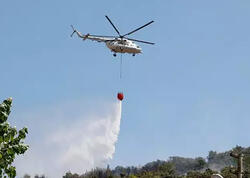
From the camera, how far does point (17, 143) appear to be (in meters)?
25.0

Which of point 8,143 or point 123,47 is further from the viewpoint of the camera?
point 123,47

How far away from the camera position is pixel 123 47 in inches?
3307

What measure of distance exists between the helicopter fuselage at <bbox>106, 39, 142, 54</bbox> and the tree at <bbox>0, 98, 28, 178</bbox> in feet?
195

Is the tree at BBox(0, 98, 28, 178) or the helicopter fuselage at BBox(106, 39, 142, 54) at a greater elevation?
the helicopter fuselage at BBox(106, 39, 142, 54)

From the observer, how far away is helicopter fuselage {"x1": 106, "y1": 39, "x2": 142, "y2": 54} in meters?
84.1

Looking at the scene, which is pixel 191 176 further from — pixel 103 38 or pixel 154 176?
pixel 103 38

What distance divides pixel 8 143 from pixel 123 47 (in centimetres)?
6006

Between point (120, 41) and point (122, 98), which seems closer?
point (122, 98)

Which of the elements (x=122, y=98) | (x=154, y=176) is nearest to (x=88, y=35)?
(x=122, y=98)

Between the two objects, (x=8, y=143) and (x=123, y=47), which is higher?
(x=123, y=47)

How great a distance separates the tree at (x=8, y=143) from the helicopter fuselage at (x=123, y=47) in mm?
59471

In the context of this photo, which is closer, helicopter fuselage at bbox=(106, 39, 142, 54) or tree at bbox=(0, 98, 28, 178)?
tree at bbox=(0, 98, 28, 178)

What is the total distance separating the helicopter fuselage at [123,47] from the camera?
84.1 m

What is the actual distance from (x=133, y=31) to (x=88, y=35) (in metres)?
7.58
